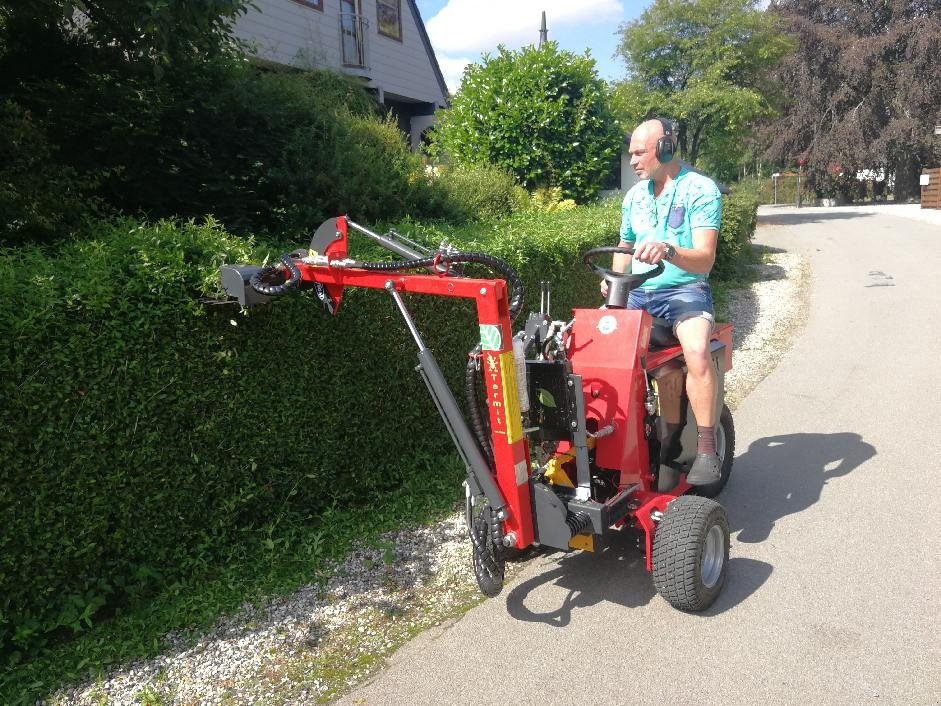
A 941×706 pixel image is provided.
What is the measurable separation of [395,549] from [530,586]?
2.63 feet

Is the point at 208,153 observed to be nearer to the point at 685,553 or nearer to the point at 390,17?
the point at 685,553

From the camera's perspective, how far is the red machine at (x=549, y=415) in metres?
3.00

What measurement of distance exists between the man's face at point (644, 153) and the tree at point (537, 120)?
624 centimetres

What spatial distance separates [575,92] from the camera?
10.1 metres

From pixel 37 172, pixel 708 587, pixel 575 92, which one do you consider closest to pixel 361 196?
pixel 37 172

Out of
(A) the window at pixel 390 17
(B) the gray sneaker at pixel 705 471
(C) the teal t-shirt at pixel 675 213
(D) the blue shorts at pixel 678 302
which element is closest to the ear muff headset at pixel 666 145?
(C) the teal t-shirt at pixel 675 213

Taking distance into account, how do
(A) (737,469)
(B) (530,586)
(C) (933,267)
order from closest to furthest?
(B) (530,586) < (A) (737,469) < (C) (933,267)

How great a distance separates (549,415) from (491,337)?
62cm

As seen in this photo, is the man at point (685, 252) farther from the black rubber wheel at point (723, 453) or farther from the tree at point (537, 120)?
the tree at point (537, 120)

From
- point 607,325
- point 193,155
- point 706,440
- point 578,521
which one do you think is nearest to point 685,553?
point 578,521

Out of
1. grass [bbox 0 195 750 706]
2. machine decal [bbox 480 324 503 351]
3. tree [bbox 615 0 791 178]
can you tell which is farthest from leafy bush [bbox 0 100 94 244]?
tree [bbox 615 0 791 178]

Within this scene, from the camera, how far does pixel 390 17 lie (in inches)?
656

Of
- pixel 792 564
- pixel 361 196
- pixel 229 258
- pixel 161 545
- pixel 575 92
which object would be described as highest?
pixel 575 92

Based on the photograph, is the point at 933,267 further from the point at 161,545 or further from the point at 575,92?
the point at 161,545
